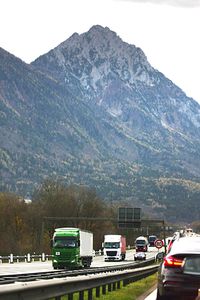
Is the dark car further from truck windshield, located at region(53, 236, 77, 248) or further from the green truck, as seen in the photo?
truck windshield, located at region(53, 236, 77, 248)

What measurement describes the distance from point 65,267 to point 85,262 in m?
6.44

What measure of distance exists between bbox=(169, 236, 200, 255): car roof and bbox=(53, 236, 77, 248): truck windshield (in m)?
49.7

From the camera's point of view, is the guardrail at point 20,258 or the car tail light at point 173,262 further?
the guardrail at point 20,258

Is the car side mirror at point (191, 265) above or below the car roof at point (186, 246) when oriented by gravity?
below

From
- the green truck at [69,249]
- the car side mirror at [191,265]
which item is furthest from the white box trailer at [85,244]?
the car side mirror at [191,265]

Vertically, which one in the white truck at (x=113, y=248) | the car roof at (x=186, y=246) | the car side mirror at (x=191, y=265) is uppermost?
the white truck at (x=113, y=248)

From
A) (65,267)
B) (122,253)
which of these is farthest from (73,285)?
(122,253)

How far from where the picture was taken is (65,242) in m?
67.2

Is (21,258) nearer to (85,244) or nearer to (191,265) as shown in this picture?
(85,244)

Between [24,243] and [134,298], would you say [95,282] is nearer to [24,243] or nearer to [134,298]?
[134,298]

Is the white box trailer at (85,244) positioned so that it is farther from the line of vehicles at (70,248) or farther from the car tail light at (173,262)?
the car tail light at (173,262)

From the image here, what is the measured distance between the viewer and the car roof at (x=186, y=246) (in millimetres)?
16000

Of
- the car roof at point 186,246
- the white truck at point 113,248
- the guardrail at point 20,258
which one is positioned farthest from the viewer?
the white truck at point 113,248

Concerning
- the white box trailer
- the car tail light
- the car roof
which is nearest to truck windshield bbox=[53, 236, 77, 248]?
the white box trailer
